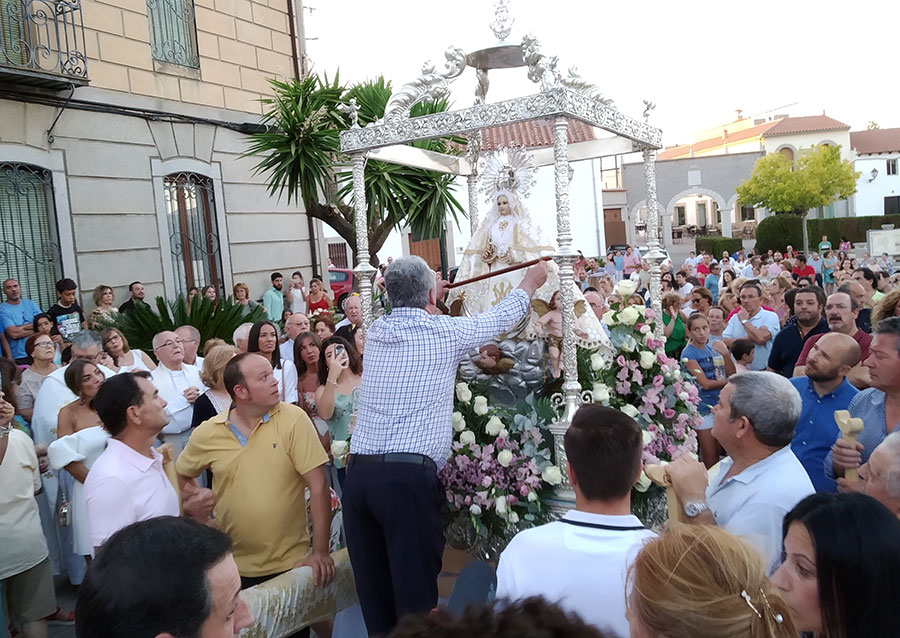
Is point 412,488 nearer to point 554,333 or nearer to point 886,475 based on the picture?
point 554,333

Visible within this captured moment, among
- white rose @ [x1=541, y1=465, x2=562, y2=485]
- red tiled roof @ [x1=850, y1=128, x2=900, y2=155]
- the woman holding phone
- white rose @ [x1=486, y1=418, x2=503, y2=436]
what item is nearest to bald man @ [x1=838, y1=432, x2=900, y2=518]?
white rose @ [x1=541, y1=465, x2=562, y2=485]

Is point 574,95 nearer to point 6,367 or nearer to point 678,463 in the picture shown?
point 678,463

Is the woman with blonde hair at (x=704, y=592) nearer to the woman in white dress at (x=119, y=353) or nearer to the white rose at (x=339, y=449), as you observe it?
the white rose at (x=339, y=449)

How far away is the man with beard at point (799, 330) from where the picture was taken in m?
5.52

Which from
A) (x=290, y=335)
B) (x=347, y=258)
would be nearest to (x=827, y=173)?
(x=347, y=258)

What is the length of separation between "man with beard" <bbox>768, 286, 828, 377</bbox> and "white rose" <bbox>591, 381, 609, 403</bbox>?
2.08 metres

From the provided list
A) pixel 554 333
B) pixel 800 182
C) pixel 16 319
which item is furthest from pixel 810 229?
pixel 554 333

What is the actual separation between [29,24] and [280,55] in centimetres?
447

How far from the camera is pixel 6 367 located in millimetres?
5105

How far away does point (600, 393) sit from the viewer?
4.15 metres

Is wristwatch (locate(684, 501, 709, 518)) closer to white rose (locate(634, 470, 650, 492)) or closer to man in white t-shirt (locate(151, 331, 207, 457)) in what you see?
white rose (locate(634, 470, 650, 492))

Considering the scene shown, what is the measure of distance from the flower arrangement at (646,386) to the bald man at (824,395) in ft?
2.22

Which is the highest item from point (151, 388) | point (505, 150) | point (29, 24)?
point (29, 24)

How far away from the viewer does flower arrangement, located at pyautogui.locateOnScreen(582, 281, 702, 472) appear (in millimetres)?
4266
